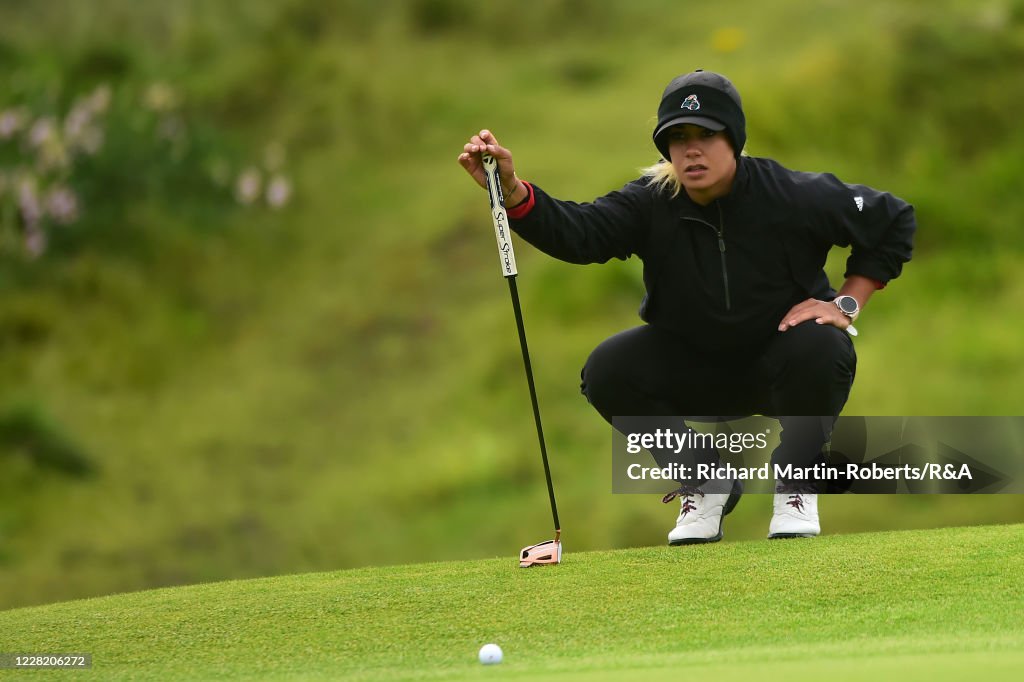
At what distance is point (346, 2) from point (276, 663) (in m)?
7.72

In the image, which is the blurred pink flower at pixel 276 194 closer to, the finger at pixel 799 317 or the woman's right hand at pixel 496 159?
the woman's right hand at pixel 496 159

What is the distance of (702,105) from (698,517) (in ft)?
3.49

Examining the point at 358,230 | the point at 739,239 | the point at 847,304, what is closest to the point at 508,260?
the point at 739,239

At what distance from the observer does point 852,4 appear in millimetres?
9328

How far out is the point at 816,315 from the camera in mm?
3633

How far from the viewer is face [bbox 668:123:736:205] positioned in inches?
140

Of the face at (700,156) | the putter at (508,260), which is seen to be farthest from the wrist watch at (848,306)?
the putter at (508,260)

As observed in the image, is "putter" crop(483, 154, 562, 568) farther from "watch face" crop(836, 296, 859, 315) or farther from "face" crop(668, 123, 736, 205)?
"watch face" crop(836, 296, 859, 315)

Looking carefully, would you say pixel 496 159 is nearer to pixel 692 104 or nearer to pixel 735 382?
pixel 692 104

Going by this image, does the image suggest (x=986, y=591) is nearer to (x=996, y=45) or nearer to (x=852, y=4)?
(x=996, y=45)

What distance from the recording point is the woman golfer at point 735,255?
140 inches

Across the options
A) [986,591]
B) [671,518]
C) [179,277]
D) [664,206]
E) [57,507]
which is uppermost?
[179,277]

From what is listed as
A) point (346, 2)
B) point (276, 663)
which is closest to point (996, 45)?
point (346, 2)

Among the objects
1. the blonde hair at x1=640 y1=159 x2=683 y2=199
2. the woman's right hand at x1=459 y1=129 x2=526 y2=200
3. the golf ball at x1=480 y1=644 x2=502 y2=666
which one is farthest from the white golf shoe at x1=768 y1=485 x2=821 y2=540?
the golf ball at x1=480 y1=644 x2=502 y2=666
